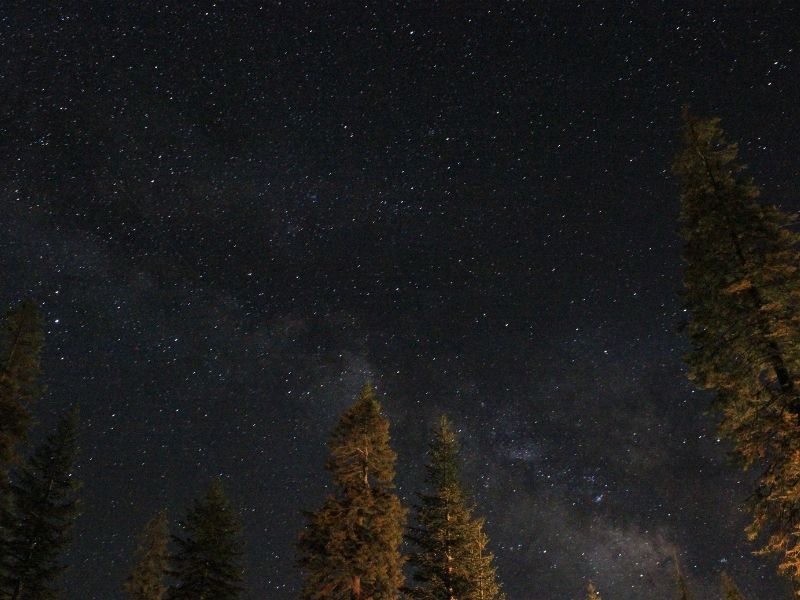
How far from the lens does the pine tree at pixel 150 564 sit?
1574 inches

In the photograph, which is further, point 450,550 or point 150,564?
point 150,564

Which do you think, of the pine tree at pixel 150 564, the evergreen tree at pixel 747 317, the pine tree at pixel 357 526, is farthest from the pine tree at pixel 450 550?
the pine tree at pixel 150 564

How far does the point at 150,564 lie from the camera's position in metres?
40.8

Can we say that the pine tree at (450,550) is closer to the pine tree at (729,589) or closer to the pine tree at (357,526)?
the pine tree at (357,526)

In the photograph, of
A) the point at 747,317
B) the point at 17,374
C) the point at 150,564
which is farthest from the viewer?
the point at 150,564

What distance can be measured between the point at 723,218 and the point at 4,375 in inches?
1010

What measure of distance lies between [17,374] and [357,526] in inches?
587

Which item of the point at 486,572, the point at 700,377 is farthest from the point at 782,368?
the point at 486,572

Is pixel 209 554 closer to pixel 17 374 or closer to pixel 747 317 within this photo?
pixel 17 374

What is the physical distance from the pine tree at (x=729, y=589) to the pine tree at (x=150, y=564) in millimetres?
39448

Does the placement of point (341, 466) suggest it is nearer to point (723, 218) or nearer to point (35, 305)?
point (35, 305)

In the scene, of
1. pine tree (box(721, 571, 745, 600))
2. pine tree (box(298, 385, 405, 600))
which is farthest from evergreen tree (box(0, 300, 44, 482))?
pine tree (box(721, 571, 745, 600))

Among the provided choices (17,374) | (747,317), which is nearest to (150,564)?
(17,374)

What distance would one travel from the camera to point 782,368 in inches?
578
